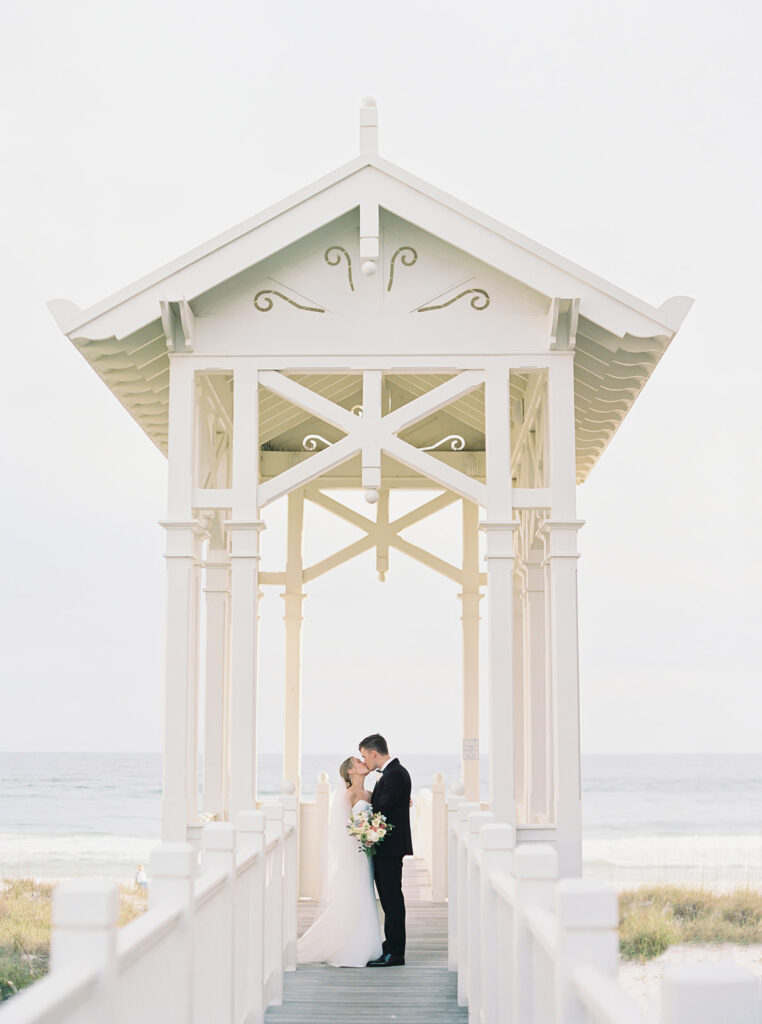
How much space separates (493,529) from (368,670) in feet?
158

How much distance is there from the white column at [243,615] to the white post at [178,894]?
3559 mm

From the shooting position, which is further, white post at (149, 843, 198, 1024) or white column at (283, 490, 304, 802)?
white column at (283, 490, 304, 802)

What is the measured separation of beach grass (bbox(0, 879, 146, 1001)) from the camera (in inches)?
635

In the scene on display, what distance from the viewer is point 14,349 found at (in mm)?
46875

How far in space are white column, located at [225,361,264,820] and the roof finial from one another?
1.85 meters

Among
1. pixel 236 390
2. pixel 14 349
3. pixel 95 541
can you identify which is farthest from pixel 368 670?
pixel 236 390

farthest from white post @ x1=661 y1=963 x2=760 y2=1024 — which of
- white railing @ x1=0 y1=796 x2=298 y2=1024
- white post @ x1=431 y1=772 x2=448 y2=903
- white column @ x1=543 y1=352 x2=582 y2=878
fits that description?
white post @ x1=431 y1=772 x2=448 y2=903

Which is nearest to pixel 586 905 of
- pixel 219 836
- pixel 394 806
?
pixel 219 836

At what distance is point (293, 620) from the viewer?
12.4m

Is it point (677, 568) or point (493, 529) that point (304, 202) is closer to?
point (493, 529)

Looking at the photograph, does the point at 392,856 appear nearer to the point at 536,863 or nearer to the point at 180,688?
the point at 180,688

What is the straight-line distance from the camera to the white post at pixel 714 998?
1.92 m

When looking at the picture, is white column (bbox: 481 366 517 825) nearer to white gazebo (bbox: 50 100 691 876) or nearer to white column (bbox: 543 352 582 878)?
white gazebo (bbox: 50 100 691 876)

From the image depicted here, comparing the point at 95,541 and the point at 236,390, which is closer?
the point at 236,390
